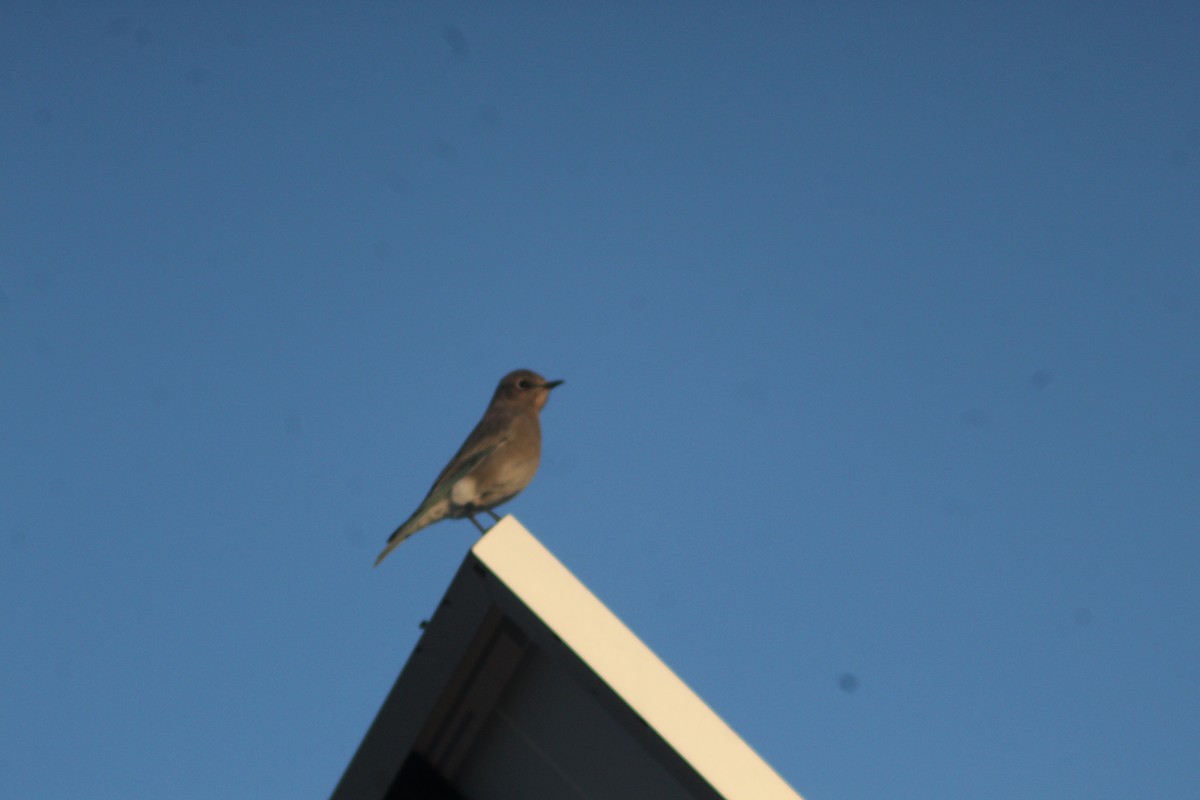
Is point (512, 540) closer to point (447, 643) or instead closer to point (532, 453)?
point (447, 643)

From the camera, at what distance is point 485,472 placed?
7.15m

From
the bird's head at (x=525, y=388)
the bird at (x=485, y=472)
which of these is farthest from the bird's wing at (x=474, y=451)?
the bird's head at (x=525, y=388)

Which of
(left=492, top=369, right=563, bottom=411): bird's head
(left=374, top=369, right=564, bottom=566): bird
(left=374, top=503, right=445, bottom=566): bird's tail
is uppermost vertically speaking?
(left=492, top=369, right=563, bottom=411): bird's head

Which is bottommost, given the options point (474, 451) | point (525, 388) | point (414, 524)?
point (414, 524)

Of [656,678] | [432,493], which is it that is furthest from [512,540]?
[432,493]

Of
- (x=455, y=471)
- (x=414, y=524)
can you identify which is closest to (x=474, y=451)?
(x=455, y=471)

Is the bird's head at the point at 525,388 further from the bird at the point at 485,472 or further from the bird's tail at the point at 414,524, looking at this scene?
the bird's tail at the point at 414,524

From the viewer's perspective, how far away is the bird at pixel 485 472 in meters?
6.95

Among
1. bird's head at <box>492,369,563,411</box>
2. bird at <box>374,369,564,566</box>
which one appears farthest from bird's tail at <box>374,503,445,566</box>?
bird's head at <box>492,369,563,411</box>

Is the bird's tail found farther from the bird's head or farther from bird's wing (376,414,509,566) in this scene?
the bird's head

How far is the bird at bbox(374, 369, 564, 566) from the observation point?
695 centimetres

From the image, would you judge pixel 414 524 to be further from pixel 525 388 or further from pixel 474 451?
pixel 525 388

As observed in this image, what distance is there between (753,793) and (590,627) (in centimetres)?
50

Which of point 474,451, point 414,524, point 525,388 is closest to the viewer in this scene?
point 414,524
